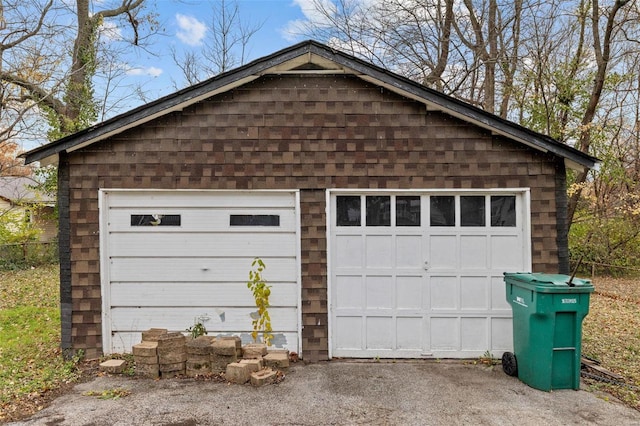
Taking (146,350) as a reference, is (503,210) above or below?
above

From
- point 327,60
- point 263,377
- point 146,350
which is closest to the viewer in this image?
point 263,377

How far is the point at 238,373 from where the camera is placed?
Result: 4477 mm

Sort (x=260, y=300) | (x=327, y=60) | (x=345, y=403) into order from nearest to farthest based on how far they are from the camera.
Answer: (x=345, y=403), (x=327, y=60), (x=260, y=300)

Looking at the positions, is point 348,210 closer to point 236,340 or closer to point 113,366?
point 236,340

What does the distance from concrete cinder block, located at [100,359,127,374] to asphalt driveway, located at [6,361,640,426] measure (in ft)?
0.31

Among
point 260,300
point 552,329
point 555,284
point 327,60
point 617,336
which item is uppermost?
point 327,60

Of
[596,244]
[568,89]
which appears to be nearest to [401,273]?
[568,89]

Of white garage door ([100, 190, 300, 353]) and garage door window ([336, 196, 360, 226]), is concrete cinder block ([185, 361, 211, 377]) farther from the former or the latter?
garage door window ([336, 196, 360, 226])

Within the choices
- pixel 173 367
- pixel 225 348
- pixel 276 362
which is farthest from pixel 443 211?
pixel 173 367

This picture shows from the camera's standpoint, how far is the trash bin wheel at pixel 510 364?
15.2ft

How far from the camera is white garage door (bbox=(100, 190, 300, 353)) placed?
5.27 m

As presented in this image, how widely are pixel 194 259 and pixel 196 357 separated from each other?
1235 millimetres

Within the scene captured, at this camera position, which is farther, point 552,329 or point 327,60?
point 327,60

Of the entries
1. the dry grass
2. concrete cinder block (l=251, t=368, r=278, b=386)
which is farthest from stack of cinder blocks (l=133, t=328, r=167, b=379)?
the dry grass
